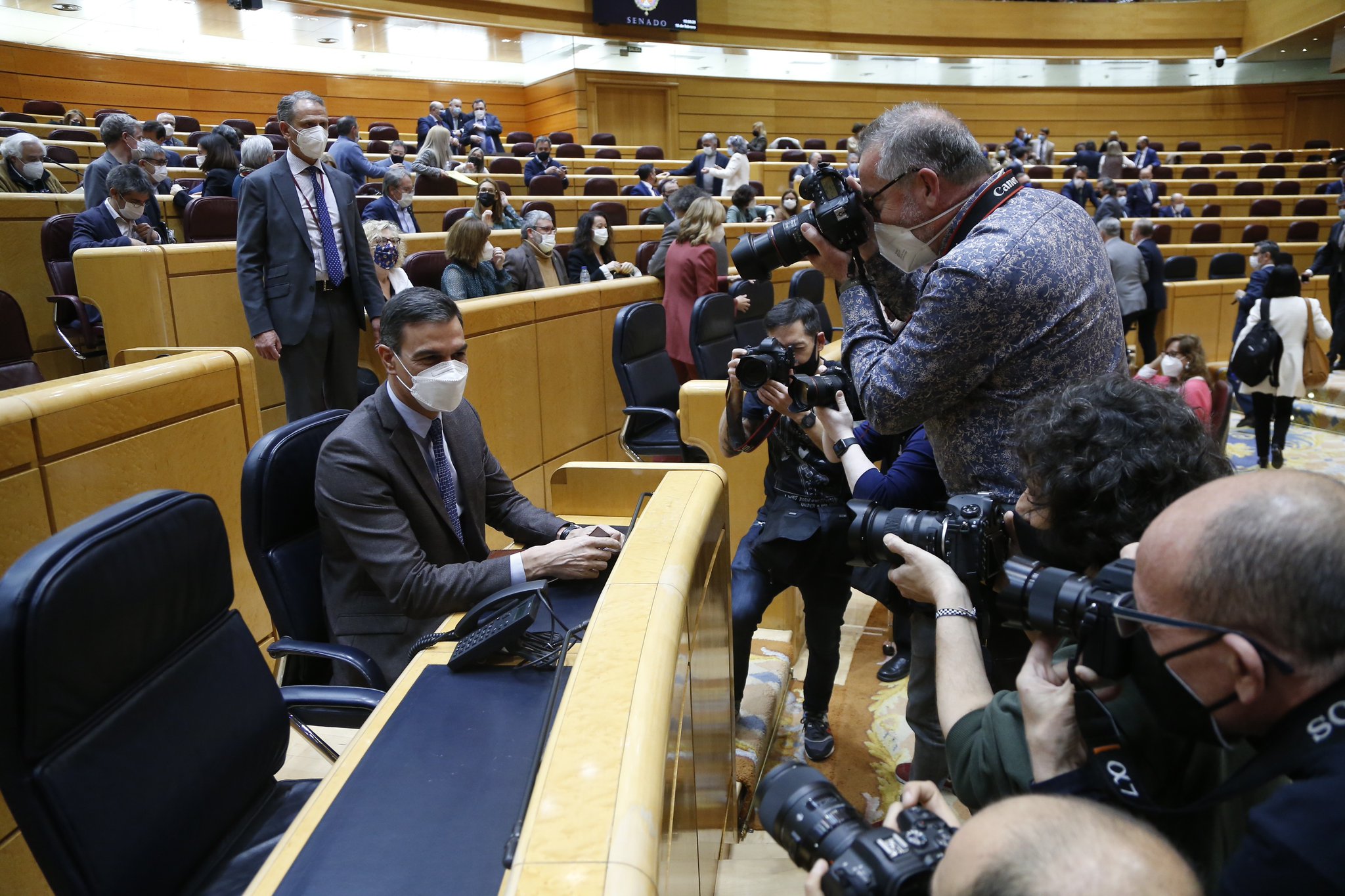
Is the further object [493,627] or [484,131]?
[484,131]

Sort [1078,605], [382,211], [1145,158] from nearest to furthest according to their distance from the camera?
1. [1078,605]
2. [382,211]
3. [1145,158]

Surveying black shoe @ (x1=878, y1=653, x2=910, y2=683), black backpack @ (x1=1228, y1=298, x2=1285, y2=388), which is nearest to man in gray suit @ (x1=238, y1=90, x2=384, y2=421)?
black shoe @ (x1=878, y1=653, x2=910, y2=683)

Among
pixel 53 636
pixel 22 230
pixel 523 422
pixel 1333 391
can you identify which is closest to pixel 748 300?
pixel 523 422

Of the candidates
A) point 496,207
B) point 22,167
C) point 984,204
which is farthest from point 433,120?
point 984,204

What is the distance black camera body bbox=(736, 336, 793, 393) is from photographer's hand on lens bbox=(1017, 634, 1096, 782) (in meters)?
0.99

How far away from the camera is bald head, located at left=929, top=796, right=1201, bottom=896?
1.70ft

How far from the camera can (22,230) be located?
4.19 m

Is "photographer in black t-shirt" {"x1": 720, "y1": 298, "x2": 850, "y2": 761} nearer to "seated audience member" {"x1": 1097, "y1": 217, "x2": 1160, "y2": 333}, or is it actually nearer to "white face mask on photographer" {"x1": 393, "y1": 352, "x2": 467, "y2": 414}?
"white face mask on photographer" {"x1": 393, "y1": 352, "x2": 467, "y2": 414}

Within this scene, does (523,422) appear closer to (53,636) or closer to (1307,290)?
(53,636)

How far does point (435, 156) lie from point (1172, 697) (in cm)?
783

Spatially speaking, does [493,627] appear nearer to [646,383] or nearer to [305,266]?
[305,266]

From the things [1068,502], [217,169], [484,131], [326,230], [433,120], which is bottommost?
[1068,502]

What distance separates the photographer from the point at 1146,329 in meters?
7.49

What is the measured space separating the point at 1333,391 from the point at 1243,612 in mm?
7904
